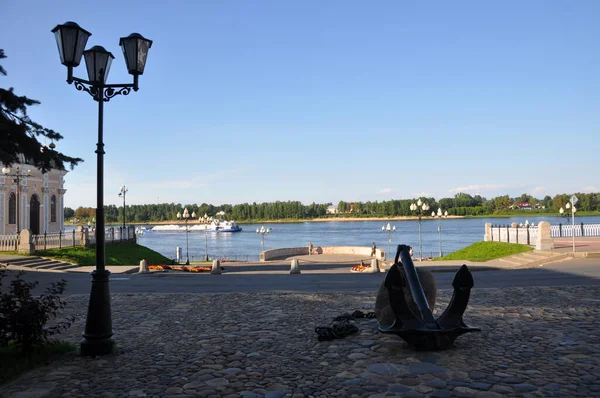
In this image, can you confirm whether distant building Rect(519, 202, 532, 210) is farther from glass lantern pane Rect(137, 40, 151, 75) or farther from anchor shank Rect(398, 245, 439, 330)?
glass lantern pane Rect(137, 40, 151, 75)

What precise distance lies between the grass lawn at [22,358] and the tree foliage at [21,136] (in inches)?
107

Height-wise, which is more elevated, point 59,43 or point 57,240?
point 59,43

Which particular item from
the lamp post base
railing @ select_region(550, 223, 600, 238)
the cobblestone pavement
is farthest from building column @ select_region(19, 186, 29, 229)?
railing @ select_region(550, 223, 600, 238)

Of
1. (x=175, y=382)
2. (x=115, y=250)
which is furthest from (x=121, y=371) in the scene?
(x=115, y=250)

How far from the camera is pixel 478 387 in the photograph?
5.13 metres

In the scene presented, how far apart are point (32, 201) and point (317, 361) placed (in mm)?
40295

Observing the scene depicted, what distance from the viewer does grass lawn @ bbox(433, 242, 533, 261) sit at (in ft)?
91.8

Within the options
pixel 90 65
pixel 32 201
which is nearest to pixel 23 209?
pixel 32 201

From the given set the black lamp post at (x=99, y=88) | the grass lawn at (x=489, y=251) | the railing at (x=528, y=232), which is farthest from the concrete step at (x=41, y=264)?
the railing at (x=528, y=232)

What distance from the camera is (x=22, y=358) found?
21.8 ft

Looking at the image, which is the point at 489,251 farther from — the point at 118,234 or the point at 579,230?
the point at 118,234

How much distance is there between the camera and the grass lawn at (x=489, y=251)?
27992mm

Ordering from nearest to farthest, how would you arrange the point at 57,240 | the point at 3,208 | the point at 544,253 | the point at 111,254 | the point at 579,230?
the point at 544,253 < the point at 57,240 < the point at 111,254 < the point at 579,230 < the point at 3,208

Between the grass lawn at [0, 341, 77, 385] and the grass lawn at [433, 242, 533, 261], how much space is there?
25.1m
